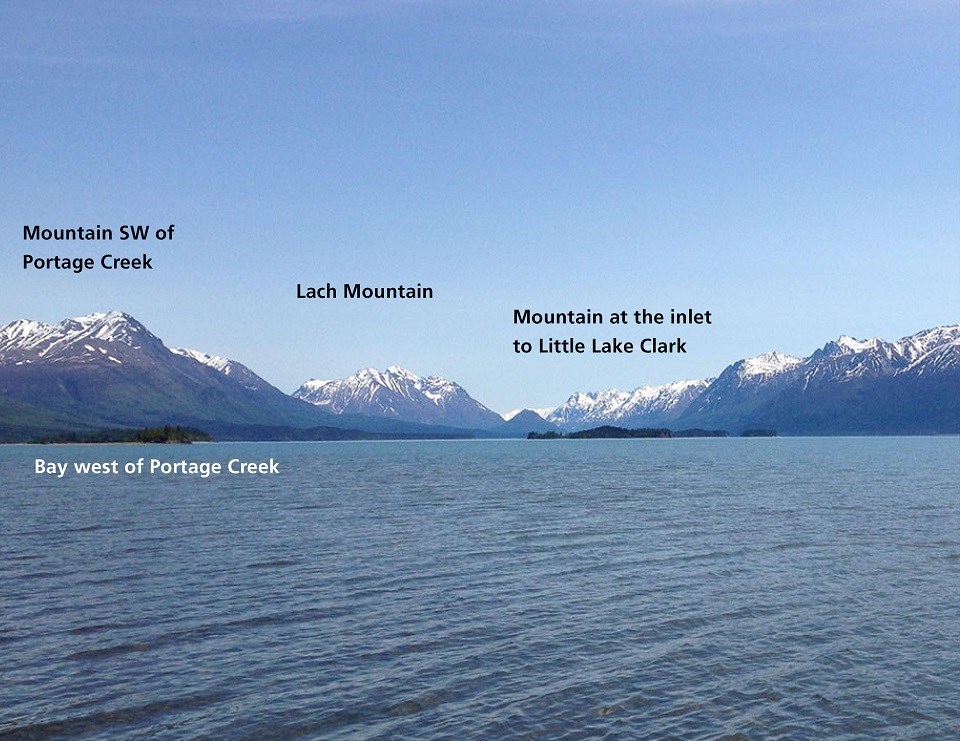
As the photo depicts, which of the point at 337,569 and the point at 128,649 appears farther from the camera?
the point at 337,569

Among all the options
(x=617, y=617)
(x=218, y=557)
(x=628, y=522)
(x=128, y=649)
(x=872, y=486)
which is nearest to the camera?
(x=128, y=649)

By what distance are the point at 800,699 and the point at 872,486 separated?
102 m

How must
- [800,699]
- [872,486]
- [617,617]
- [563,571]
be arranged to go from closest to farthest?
[800,699] → [617,617] → [563,571] → [872,486]

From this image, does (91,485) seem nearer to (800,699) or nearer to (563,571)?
(563,571)

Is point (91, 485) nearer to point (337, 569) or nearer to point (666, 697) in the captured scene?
point (337, 569)

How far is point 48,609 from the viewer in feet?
131

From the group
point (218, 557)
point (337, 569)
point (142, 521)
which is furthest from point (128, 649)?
point (142, 521)

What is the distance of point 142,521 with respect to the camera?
78688 millimetres

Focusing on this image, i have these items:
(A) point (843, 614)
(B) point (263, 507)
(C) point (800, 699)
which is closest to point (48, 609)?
(C) point (800, 699)

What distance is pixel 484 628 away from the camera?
3612 cm

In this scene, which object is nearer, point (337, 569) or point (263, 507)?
point (337, 569)

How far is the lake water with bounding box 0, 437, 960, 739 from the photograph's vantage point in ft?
85.0

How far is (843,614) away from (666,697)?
1463 cm

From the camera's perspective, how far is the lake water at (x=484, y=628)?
25.9m
